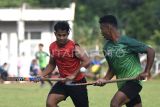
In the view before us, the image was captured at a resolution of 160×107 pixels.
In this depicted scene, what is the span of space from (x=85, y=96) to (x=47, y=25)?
90.0 ft

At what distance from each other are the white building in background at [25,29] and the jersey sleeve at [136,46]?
2734cm

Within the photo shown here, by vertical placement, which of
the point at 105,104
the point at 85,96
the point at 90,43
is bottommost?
the point at 90,43

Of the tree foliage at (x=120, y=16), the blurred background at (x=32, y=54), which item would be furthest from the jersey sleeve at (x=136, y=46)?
the tree foliage at (x=120, y=16)

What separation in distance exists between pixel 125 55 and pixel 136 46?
0.78ft

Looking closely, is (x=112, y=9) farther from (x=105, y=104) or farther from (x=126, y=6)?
(x=105, y=104)

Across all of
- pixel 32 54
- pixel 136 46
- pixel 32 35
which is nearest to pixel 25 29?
pixel 32 35

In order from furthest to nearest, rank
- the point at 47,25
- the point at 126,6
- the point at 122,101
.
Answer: the point at 126,6
the point at 47,25
the point at 122,101

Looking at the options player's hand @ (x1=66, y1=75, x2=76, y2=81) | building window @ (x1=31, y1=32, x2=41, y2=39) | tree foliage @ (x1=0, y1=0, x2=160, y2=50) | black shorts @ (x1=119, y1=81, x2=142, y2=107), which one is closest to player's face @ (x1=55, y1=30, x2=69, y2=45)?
player's hand @ (x1=66, y1=75, x2=76, y2=81)

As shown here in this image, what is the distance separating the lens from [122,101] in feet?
34.0

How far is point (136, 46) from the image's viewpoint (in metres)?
10.4

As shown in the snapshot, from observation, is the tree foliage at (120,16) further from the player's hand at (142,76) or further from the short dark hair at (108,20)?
the player's hand at (142,76)

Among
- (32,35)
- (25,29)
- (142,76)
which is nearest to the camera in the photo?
(142,76)

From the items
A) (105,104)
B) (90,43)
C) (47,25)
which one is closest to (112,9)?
(90,43)

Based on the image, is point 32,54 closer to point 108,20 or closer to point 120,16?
point 108,20
